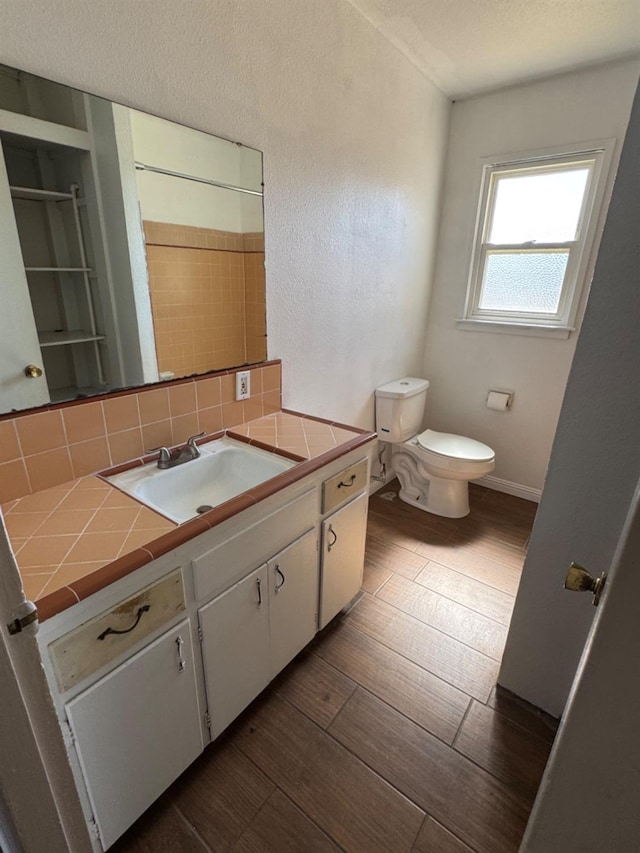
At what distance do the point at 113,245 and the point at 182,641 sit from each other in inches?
46.4

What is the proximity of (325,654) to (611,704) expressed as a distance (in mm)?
1349

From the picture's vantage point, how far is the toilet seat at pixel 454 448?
2.44 meters

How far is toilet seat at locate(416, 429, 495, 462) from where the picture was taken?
2443mm

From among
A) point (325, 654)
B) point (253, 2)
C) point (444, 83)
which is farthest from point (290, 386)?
point (444, 83)

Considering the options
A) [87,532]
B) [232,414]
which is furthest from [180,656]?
[232,414]

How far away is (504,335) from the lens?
274 cm

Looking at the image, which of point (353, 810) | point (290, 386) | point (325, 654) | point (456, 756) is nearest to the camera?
point (353, 810)

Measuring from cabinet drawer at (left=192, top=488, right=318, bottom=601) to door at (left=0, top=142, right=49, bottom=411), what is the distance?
68 cm

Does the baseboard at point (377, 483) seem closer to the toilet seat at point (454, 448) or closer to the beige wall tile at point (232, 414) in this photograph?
the toilet seat at point (454, 448)

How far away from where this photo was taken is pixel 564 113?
88.0 inches

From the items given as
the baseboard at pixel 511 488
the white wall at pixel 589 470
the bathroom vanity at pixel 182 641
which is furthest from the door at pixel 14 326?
the baseboard at pixel 511 488

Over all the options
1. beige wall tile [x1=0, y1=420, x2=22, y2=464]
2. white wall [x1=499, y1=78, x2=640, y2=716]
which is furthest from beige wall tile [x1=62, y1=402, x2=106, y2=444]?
white wall [x1=499, y1=78, x2=640, y2=716]

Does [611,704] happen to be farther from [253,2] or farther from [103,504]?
[253,2]

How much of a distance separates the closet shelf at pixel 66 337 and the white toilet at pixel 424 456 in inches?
69.5
